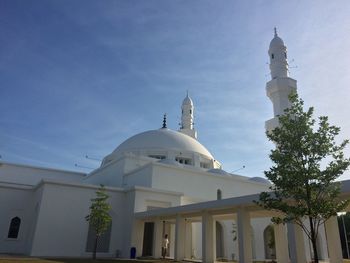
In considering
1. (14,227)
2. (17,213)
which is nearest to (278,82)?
(17,213)

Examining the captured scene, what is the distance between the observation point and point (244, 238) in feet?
46.5

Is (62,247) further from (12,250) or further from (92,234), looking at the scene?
(12,250)

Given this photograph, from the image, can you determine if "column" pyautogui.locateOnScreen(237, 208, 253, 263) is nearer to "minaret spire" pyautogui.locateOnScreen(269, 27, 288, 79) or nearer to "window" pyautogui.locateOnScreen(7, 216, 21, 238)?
"window" pyautogui.locateOnScreen(7, 216, 21, 238)

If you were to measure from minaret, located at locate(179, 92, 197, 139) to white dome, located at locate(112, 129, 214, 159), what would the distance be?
7459 millimetres

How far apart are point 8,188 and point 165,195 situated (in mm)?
11304

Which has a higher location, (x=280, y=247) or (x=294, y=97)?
(x=294, y=97)

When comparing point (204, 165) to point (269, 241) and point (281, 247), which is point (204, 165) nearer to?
point (269, 241)

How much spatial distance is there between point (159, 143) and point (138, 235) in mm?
11973

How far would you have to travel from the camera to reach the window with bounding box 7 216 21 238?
72.5ft

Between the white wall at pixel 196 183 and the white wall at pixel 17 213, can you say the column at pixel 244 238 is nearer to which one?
the white wall at pixel 196 183

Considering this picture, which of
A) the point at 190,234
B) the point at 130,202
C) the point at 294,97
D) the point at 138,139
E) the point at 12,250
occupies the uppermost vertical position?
the point at 138,139

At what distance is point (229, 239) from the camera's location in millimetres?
25297

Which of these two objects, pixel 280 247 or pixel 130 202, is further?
pixel 130 202

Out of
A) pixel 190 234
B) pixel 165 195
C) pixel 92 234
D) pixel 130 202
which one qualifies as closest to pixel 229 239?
pixel 190 234
